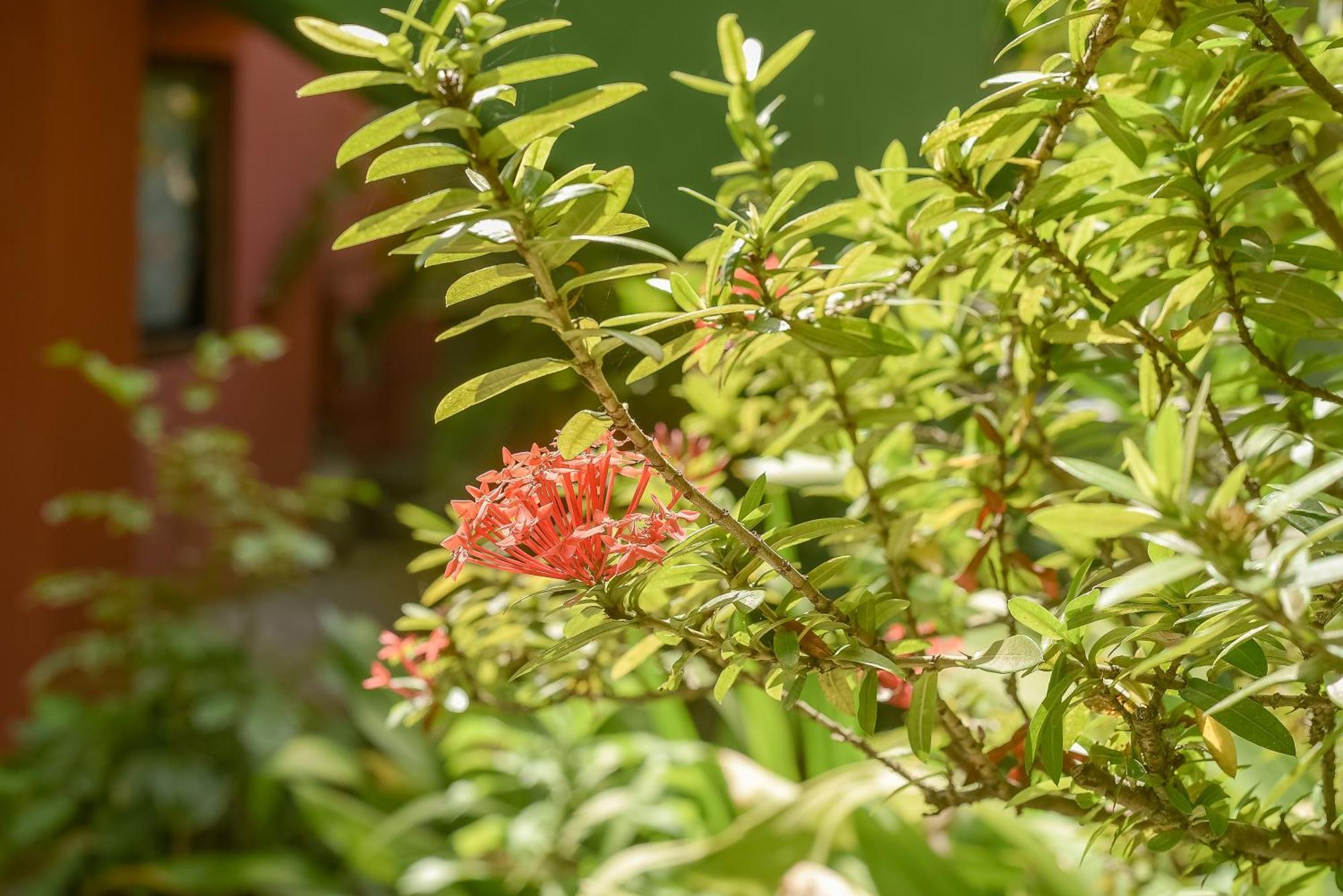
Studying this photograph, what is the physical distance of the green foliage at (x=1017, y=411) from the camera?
0.35 m

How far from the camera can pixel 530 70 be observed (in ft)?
1.14

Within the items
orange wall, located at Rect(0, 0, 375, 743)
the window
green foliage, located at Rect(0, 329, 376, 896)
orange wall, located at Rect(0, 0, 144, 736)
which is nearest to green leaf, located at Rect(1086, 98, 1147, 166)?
green foliage, located at Rect(0, 329, 376, 896)

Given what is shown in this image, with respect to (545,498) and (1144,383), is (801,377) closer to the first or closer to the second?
(1144,383)

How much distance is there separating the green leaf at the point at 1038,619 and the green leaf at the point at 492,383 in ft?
0.62

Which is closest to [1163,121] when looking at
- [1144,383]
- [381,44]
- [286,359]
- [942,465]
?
[1144,383]

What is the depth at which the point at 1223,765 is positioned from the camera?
0.45 meters

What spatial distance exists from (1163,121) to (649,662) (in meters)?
0.67

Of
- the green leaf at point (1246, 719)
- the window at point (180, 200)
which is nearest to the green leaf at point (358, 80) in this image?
the green leaf at point (1246, 719)

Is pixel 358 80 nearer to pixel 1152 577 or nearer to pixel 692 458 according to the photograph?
pixel 1152 577

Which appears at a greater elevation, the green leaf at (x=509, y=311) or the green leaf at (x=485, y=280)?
the green leaf at (x=485, y=280)

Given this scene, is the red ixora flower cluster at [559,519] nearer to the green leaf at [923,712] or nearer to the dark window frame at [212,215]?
the green leaf at [923,712]

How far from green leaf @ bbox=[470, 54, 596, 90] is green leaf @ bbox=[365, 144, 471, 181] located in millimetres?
22

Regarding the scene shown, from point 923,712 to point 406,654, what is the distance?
0.30 m

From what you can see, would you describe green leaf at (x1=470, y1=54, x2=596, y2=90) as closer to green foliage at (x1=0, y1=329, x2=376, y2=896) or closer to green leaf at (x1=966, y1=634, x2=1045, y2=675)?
green leaf at (x1=966, y1=634, x2=1045, y2=675)
